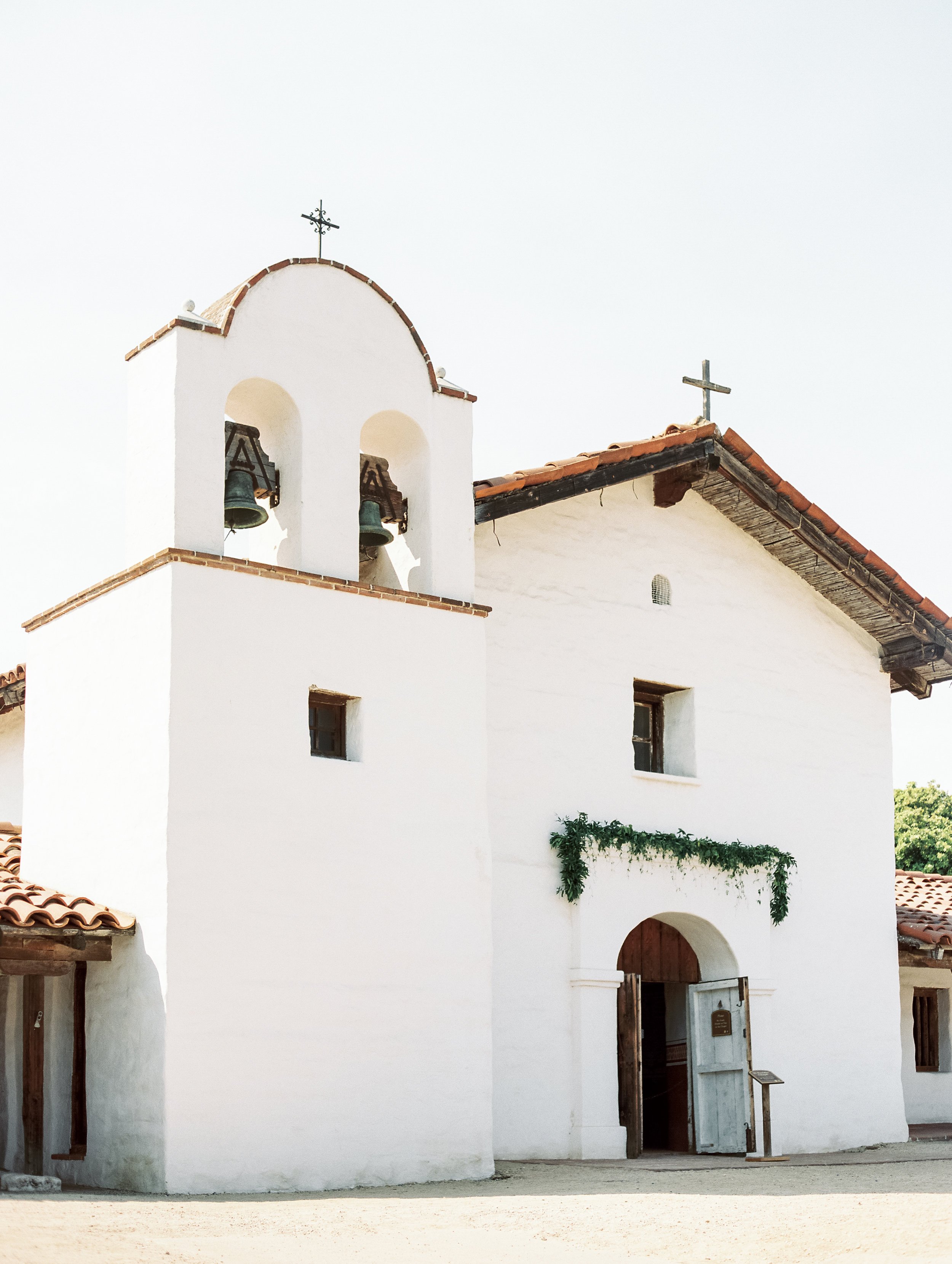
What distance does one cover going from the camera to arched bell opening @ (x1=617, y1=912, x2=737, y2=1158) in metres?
14.5

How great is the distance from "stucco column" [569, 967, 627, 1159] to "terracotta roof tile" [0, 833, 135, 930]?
462 cm

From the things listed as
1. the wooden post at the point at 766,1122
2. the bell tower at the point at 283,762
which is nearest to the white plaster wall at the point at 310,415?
the bell tower at the point at 283,762

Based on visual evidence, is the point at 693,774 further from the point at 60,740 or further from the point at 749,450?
the point at 60,740

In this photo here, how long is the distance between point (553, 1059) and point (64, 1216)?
19.3 feet

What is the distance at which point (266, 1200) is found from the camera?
34.9 ft

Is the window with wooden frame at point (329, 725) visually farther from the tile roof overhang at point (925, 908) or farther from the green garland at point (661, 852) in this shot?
the tile roof overhang at point (925, 908)

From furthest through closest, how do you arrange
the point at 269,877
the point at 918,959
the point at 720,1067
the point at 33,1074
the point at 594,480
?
the point at 918,959 → the point at 720,1067 → the point at 594,480 → the point at 33,1074 → the point at 269,877

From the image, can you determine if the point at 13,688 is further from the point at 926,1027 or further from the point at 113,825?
the point at 926,1027

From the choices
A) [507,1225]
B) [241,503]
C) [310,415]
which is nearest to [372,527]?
[310,415]

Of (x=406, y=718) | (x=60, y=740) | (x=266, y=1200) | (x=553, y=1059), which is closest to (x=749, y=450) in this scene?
(x=406, y=718)

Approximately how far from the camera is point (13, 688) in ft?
53.3

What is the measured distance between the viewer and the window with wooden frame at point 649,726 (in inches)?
634

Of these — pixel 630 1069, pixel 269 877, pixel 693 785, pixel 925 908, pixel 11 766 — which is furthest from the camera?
pixel 925 908

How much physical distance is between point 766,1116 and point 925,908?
586cm
